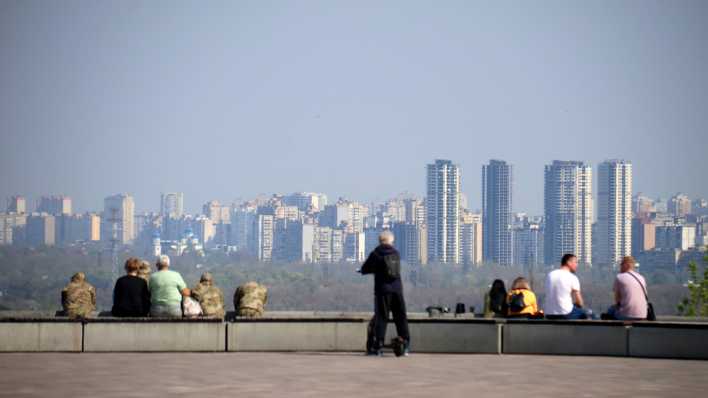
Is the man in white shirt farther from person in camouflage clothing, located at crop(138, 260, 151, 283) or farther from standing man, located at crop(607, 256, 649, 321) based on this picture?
person in camouflage clothing, located at crop(138, 260, 151, 283)

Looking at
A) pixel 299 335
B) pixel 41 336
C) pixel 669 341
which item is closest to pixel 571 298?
pixel 669 341

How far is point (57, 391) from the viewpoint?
48.9 feet

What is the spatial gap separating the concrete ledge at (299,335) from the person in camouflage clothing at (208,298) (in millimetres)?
2361

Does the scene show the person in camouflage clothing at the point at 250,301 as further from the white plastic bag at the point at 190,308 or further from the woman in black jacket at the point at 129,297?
the woman in black jacket at the point at 129,297

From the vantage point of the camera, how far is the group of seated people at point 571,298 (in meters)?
20.7

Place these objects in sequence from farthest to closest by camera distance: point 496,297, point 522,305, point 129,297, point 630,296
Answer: point 496,297 < point 129,297 < point 522,305 < point 630,296

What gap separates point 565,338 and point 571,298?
1031 mm

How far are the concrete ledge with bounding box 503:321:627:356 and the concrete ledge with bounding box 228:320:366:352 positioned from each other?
6.96ft

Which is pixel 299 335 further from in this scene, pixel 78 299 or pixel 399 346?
pixel 78 299

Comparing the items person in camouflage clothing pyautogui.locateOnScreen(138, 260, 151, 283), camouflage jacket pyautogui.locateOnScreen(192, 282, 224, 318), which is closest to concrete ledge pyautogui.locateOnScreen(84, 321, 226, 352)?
person in camouflage clothing pyautogui.locateOnScreen(138, 260, 151, 283)

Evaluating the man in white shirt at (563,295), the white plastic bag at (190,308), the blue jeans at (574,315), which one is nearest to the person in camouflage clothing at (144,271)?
the white plastic bag at (190,308)

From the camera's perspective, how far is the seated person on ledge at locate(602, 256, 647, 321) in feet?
67.8

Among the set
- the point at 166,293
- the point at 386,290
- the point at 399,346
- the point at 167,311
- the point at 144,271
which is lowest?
the point at 399,346

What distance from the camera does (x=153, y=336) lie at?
20938mm
